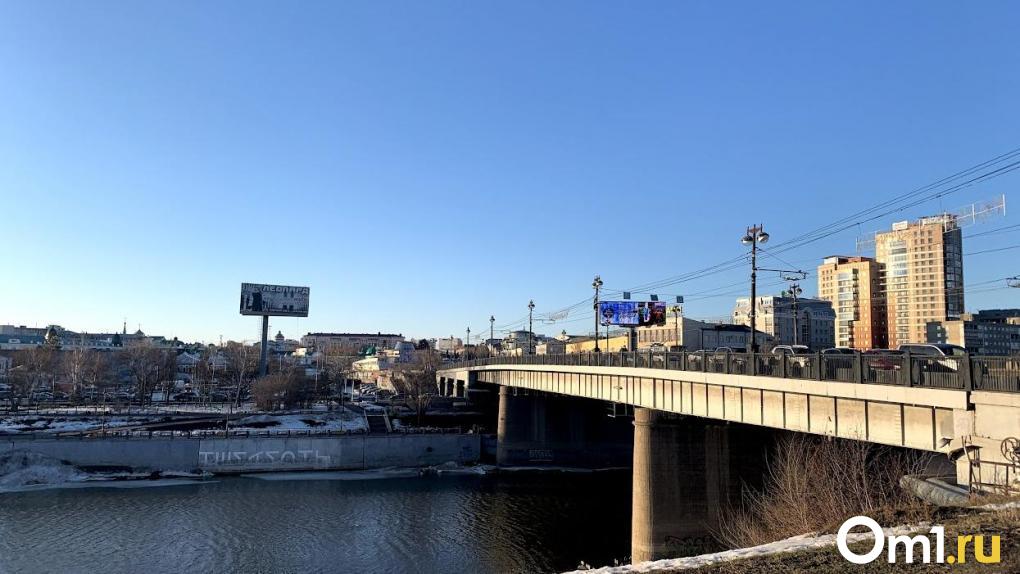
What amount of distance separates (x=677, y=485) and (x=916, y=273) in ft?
344

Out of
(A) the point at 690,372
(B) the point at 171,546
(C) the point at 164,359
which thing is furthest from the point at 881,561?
(C) the point at 164,359

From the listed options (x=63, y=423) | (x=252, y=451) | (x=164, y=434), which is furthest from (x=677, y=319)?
(x=63, y=423)

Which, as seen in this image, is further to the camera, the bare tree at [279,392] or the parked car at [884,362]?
the bare tree at [279,392]

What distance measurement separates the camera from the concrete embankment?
53.0m

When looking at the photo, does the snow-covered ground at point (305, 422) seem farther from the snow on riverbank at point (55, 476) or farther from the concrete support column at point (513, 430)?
the concrete support column at point (513, 430)

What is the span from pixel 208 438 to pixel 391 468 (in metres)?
15.9

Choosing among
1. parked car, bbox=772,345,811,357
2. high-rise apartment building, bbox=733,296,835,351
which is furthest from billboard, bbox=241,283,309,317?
parked car, bbox=772,345,811,357

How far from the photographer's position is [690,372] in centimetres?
2702

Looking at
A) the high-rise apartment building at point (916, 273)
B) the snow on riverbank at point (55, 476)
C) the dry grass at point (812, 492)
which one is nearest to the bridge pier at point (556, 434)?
the snow on riverbank at point (55, 476)

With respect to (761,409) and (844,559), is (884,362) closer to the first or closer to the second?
(761,409)

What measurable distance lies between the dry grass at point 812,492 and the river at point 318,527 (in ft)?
29.7

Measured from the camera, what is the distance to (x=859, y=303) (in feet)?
372

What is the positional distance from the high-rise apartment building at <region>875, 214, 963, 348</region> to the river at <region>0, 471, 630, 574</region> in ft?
259

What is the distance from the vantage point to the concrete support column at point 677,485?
96.8ft
